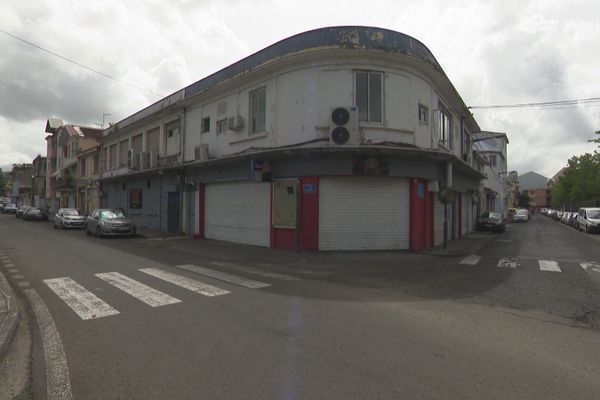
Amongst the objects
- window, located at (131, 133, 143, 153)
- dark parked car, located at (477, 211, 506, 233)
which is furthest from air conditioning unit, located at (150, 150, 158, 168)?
dark parked car, located at (477, 211, 506, 233)

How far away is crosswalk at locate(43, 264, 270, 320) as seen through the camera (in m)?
5.88

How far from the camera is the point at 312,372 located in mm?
3621

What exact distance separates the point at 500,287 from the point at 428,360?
485 cm

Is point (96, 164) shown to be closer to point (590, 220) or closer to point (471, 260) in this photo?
point (471, 260)

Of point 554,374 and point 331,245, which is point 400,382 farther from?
point 331,245

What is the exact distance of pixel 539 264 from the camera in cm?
1109

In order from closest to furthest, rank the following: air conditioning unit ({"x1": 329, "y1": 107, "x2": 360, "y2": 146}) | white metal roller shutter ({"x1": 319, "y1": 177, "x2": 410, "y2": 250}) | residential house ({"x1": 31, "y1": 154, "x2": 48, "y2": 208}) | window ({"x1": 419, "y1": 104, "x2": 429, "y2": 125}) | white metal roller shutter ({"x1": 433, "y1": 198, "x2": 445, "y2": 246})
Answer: air conditioning unit ({"x1": 329, "y1": 107, "x2": 360, "y2": 146}) → white metal roller shutter ({"x1": 319, "y1": 177, "x2": 410, "y2": 250}) → window ({"x1": 419, "y1": 104, "x2": 429, "y2": 125}) → white metal roller shutter ({"x1": 433, "y1": 198, "x2": 445, "y2": 246}) → residential house ({"x1": 31, "y1": 154, "x2": 48, "y2": 208})

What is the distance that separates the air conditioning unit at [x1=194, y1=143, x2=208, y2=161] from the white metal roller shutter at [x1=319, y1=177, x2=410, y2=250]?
7.08m

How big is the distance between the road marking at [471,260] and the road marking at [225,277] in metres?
6.89

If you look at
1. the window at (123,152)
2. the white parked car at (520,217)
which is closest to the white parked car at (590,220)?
the white parked car at (520,217)

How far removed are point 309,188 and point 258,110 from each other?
179 inches

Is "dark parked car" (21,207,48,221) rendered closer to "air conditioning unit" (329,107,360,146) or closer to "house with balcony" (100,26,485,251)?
"house with balcony" (100,26,485,251)

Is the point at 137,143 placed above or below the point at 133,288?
above

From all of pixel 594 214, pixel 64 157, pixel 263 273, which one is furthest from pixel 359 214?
pixel 64 157
